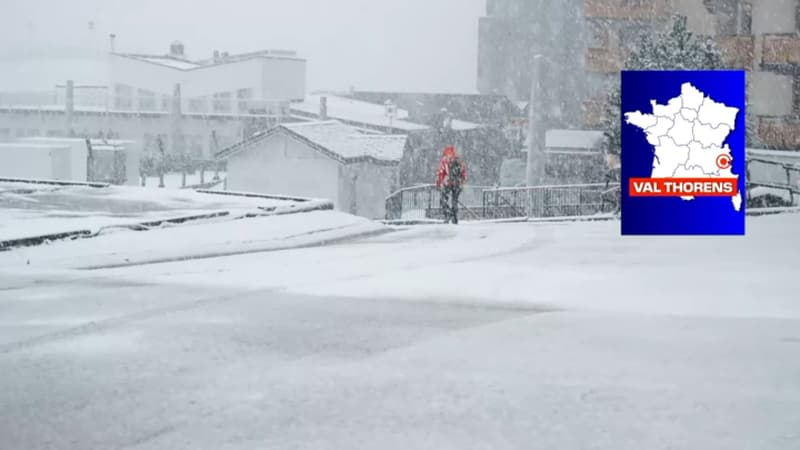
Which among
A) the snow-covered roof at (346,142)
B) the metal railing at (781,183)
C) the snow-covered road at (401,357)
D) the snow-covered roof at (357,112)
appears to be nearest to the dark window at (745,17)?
the metal railing at (781,183)

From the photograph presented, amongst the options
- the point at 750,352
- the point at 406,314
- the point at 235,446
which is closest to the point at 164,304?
the point at 406,314

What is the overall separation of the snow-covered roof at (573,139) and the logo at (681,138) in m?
33.8

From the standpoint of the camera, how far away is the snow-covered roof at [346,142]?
32.3 m

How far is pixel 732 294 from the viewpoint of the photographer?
7.52 m

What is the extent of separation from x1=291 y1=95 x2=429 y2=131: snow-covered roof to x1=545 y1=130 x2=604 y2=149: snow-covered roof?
633 cm

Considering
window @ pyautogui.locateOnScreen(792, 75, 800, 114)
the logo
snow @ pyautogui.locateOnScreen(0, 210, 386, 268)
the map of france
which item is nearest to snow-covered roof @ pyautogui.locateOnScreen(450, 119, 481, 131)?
window @ pyautogui.locateOnScreen(792, 75, 800, 114)

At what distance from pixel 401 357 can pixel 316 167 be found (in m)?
27.4

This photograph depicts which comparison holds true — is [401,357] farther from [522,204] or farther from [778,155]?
[522,204]

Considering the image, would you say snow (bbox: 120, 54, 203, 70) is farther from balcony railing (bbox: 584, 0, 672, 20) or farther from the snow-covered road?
the snow-covered road

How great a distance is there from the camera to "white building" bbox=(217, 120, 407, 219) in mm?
32062

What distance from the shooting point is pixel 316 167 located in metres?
32.3

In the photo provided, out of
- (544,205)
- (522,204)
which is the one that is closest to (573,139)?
(522,204)

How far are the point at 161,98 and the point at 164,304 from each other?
1901 inches

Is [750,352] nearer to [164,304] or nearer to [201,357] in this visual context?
[201,357]
